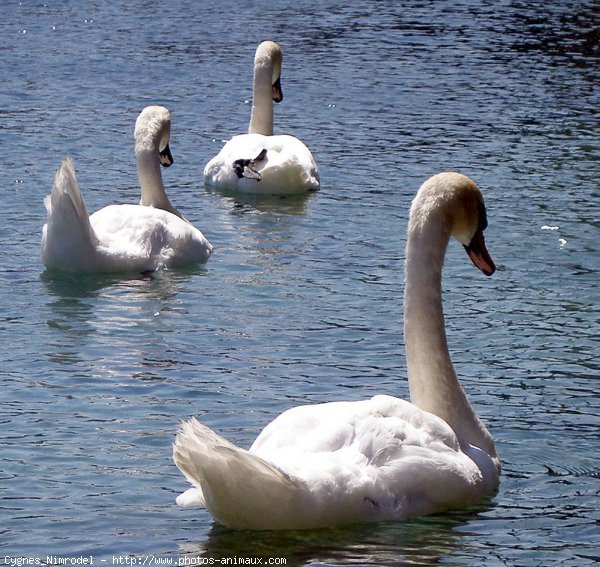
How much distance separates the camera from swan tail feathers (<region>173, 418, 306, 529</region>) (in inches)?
232

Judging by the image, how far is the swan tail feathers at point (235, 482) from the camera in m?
5.90

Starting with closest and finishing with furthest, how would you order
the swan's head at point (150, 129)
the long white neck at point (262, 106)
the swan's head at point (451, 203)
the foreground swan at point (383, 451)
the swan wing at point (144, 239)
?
1. the foreground swan at point (383, 451)
2. the swan's head at point (451, 203)
3. the swan wing at point (144, 239)
4. the swan's head at point (150, 129)
5. the long white neck at point (262, 106)

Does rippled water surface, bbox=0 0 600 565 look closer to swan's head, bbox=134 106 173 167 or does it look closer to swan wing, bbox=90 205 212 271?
swan wing, bbox=90 205 212 271

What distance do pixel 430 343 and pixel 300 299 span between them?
3546 millimetres

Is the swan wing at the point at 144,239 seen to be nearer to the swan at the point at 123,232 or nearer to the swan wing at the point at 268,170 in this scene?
the swan at the point at 123,232

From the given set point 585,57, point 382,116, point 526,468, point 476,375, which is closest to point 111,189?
point 382,116

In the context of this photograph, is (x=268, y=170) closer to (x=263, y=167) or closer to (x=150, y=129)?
(x=263, y=167)

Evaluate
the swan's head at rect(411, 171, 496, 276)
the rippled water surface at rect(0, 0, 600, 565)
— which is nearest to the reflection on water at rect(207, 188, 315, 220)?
the rippled water surface at rect(0, 0, 600, 565)

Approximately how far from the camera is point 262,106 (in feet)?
53.6

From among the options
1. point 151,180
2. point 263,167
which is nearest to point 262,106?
point 263,167

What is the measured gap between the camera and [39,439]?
770 centimetres

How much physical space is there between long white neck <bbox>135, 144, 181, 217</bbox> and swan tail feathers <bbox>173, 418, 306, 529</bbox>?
248 inches

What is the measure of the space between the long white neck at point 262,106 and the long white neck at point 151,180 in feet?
12.7

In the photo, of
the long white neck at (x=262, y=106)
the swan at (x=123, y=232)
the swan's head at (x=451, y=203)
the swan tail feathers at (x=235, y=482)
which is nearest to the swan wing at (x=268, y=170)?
the long white neck at (x=262, y=106)
